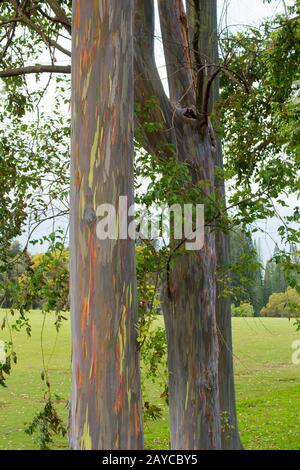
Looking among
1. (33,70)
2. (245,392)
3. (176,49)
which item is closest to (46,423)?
(33,70)

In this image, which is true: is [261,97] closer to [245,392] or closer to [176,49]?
[176,49]

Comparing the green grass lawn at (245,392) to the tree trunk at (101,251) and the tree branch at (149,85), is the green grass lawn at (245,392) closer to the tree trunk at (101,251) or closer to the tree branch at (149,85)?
the tree branch at (149,85)

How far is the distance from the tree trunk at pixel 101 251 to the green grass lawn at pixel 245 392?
6154 mm

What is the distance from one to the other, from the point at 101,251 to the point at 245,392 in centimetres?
1590

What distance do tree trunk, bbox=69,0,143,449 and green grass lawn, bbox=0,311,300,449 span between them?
615cm

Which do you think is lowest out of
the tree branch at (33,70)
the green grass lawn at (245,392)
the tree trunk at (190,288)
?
the green grass lawn at (245,392)

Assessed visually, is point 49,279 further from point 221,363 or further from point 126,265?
point 221,363

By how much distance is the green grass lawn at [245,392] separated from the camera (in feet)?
46.9

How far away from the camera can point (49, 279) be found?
19.8ft

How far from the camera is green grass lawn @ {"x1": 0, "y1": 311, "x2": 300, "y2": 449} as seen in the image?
14295 mm

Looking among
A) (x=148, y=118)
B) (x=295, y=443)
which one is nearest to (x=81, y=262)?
(x=148, y=118)

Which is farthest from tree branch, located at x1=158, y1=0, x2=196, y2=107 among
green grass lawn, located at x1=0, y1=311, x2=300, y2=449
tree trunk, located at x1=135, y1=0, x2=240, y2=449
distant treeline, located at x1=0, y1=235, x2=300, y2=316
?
green grass lawn, located at x1=0, y1=311, x2=300, y2=449

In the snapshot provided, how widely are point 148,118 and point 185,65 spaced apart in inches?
44.3

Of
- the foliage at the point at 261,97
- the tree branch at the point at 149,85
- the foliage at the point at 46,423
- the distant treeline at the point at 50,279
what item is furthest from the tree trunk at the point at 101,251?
the foliage at the point at 46,423
